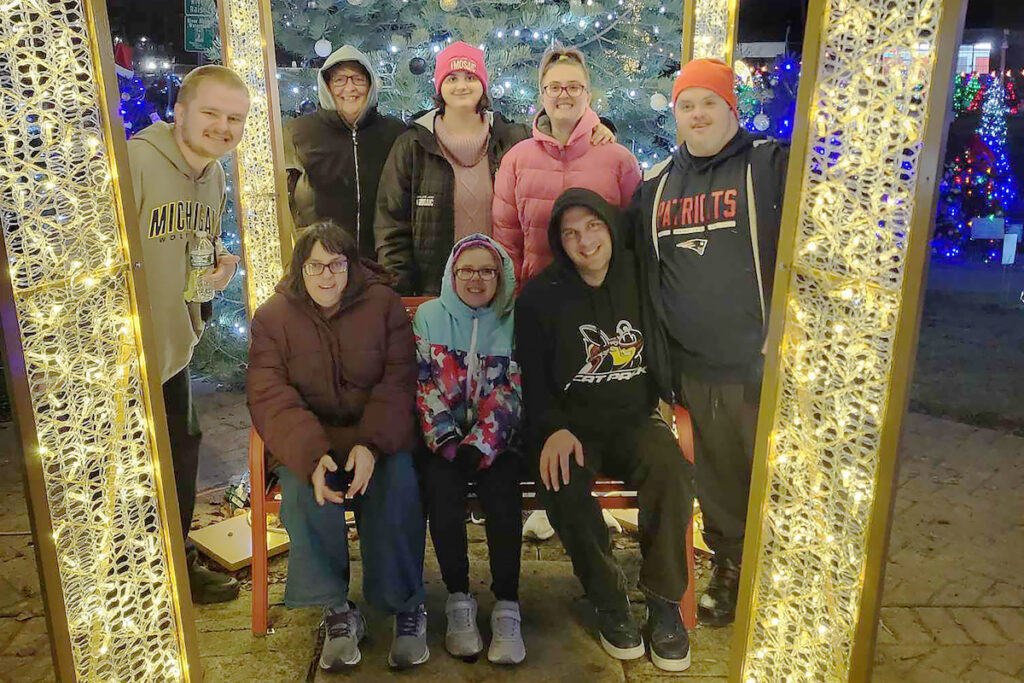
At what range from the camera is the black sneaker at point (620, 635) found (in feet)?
8.17

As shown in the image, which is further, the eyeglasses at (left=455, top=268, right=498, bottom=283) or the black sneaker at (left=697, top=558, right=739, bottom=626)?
the black sneaker at (left=697, top=558, right=739, bottom=626)

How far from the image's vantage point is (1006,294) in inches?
341

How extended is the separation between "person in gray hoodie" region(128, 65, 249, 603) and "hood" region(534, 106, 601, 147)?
98 cm

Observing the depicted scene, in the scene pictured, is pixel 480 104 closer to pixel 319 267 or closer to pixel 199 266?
pixel 319 267

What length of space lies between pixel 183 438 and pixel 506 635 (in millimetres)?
1331

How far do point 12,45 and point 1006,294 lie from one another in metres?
9.51

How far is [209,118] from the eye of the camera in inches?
100

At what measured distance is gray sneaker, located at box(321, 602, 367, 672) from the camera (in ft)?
7.95

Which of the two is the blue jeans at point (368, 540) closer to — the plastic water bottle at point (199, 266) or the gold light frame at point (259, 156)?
the plastic water bottle at point (199, 266)

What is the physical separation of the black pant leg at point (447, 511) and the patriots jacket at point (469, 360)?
0.45 feet

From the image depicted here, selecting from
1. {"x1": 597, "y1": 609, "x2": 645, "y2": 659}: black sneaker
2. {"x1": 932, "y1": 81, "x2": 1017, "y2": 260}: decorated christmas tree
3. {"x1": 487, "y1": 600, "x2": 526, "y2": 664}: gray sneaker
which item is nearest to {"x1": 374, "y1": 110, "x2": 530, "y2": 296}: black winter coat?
{"x1": 487, "y1": 600, "x2": 526, "y2": 664}: gray sneaker

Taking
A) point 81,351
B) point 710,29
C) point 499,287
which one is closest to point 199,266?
point 81,351

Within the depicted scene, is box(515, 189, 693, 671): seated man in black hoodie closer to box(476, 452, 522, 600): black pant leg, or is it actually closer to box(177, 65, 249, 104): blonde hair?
box(476, 452, 522, 600): black pant leg

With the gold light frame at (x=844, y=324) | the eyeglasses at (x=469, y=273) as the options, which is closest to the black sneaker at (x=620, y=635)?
the gold light frame at (x=844, y=324)
